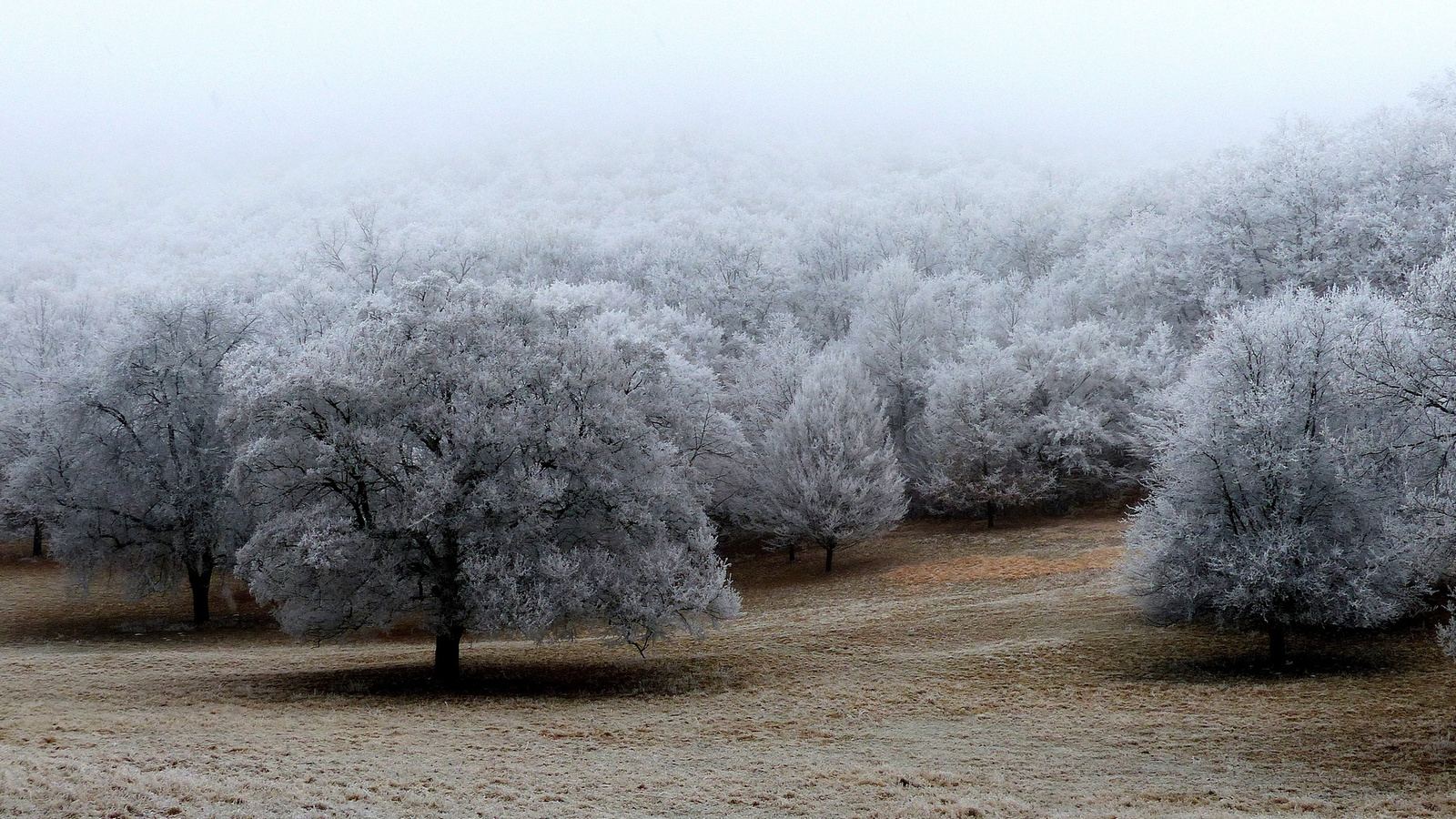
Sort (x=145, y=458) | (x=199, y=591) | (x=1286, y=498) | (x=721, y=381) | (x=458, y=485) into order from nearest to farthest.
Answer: (x=1286, y=498) → (x=458, y=485) → (x=145, y=458) → (x=199, y=591) → (x=721, y=381)

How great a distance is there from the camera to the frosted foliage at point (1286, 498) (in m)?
18.5

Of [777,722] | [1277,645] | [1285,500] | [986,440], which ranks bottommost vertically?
[777,722]

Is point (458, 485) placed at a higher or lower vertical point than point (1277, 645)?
higher

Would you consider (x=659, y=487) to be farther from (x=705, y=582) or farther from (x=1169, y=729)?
(x=1169, y=729)

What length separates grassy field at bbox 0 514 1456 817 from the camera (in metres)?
11.8

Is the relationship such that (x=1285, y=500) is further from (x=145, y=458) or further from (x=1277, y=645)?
(x=145, y=458)

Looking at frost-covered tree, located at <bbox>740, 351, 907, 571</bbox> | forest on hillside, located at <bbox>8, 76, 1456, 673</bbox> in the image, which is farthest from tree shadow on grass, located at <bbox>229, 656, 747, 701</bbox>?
frost-covered tree, located at <bbox>740, 351, 907, 571</bbox>

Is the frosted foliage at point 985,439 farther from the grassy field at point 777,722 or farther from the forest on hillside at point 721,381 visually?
the grassy field at point 777,722

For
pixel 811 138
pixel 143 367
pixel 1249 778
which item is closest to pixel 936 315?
pixel 143 367

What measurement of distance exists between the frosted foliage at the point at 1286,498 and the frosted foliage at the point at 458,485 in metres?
10.0

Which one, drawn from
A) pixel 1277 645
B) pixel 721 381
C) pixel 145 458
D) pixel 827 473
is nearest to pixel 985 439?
pixel 827 473

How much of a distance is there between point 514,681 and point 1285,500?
1663 cm

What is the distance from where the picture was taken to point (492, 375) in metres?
20.3

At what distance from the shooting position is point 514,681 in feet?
71.1
